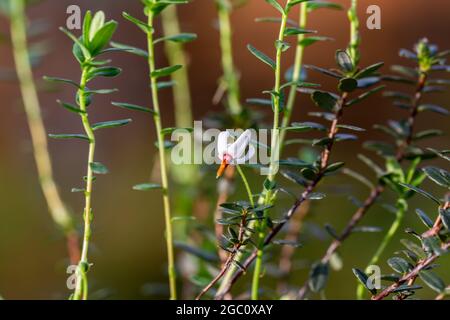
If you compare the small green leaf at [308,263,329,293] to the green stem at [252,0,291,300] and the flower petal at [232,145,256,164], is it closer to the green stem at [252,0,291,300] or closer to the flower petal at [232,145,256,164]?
the green stem at [252,0,291,300]

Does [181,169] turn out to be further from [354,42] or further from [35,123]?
[354,42]

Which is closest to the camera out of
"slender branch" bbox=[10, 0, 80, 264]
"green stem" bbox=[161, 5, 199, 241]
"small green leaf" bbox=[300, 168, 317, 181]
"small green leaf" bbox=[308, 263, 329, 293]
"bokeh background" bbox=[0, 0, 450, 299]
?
"small green leaf" bbox=[300, 168, 317, 181]

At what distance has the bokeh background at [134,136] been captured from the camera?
65.8 inches

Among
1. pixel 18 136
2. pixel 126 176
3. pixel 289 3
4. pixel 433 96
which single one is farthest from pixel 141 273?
pixel 433 96

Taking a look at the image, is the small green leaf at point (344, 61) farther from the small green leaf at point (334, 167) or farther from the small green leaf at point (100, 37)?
the small green leaf at point (100, 37)

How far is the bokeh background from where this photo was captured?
1671mm

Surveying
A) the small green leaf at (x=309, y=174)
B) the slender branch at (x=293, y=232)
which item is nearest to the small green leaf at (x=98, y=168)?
the small green leaf at (x=309, y=174)

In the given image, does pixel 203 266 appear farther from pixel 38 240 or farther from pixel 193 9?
pixel 193 9

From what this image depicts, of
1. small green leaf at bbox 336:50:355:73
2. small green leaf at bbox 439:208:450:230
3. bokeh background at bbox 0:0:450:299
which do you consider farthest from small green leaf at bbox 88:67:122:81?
bokeh background at bbox 0:0:450:299

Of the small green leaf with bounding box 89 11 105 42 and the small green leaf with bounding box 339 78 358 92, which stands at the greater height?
the small green leaf with bounding box 89 11 105 42

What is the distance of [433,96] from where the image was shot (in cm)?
218

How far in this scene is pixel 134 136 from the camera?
2232mm

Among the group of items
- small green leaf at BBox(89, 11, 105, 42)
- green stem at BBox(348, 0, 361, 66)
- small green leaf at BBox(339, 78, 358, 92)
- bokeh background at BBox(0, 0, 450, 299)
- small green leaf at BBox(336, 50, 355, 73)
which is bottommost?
bokeh background at BBox(0, 0, 450, 299)
